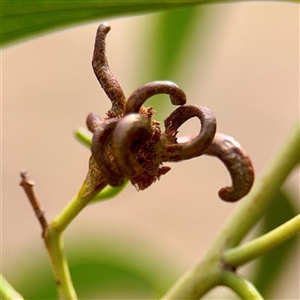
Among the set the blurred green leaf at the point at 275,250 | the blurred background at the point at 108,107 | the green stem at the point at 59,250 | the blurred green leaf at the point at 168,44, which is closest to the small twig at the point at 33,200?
the green stem at the point at 59,250

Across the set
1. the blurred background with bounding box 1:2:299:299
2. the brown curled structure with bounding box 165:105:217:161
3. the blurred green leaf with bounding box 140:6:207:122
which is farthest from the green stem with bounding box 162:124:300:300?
the blurred background with bounding box 1:2:299:299

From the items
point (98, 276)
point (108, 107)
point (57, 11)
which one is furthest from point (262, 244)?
point (108, 107)

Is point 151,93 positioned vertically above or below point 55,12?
below

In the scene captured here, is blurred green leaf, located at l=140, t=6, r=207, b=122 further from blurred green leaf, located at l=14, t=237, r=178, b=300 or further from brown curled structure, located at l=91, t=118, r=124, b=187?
brown curled structure, located at l=91, t=118, r=124, b=187

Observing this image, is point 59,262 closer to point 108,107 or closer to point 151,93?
point 151,93

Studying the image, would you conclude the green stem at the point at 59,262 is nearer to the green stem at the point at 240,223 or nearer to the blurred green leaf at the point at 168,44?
the green stem at the point at 240,223

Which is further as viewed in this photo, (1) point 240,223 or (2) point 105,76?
(1) point 240,223

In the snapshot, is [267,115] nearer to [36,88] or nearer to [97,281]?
[36,88]
